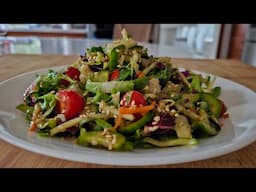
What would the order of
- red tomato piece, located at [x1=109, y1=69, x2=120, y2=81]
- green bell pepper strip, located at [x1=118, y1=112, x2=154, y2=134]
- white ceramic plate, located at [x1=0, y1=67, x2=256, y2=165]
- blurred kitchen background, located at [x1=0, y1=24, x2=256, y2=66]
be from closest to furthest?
white ceramic plate, located at [x1=0, y1=67, x2=256, y2=165] < green bell pepper strip, located at [x1=118, y1=112, x2=154, y2=134] < red tomato piece, located at [x1=109, y1=69, x2=120, y2=81] < blurred kitchen background, located at [x1=0, y1=24, x2=256, y2=66]

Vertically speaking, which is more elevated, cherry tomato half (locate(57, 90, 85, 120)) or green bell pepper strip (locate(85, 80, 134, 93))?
green bell pepper strip (locate(85, 80, 134, 93))

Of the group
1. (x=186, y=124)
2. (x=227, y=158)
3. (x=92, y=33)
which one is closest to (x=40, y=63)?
(x=186, y=124)

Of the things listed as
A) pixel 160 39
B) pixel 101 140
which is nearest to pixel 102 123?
pixel 101 140

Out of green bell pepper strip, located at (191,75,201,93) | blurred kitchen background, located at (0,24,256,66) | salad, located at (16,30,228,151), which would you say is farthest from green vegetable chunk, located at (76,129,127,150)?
blurred kitchen background, located at (0,24,256,66)

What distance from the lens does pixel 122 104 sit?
2.15 ft

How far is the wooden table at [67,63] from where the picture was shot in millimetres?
515

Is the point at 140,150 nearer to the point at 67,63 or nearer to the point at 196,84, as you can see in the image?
the point at 196,84

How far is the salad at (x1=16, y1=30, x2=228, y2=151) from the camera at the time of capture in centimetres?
61

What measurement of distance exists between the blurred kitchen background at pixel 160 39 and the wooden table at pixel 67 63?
1.73 ft

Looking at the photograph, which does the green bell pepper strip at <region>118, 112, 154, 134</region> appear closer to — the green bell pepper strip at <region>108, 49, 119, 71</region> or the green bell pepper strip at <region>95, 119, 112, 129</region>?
the green bell pepper strip at <region>95, 119, 112, 129</region>

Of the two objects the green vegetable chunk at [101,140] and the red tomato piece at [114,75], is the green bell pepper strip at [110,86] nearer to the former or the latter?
the red tomato piece at [114,75]

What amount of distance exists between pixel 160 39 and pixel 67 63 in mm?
3617

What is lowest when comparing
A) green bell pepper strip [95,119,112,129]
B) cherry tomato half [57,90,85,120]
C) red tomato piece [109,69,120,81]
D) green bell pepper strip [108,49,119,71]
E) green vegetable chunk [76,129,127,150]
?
green vegetable chunk [76,129,127,150]

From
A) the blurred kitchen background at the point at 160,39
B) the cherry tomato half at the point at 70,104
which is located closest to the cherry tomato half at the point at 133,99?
the cherry tomato half at the point at 70,104
